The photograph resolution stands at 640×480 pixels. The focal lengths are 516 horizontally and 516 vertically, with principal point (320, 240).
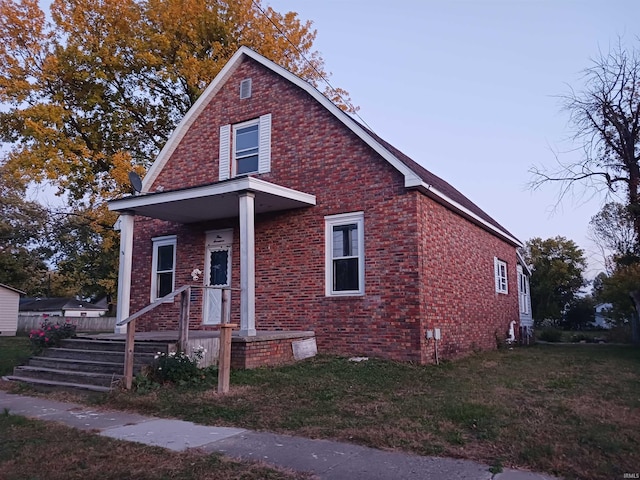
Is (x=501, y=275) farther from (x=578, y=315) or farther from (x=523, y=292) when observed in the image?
(x=578, y=315)

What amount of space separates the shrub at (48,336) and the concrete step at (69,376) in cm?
58

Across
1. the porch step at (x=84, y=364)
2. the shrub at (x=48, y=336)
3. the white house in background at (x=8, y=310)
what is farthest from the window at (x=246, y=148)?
the white house in background at (x=8, y=310)

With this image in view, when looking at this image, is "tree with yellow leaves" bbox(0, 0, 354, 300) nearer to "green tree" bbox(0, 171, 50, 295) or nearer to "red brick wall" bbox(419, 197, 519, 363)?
"red brick wall" bbox(419, 197, 519, 363)

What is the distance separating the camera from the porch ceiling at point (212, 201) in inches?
413

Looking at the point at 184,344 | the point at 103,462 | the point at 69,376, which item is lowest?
the point at 103,462

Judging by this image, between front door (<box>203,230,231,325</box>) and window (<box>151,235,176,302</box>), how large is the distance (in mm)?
1338

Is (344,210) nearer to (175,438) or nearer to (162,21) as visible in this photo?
(175,438)

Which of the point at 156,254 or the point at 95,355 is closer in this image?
the point at 95,355

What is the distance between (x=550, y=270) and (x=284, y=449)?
42.8 m

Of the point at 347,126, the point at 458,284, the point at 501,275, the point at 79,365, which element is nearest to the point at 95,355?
the point at 79,365

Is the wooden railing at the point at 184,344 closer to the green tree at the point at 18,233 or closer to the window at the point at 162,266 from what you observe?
the window at the point at 162,266

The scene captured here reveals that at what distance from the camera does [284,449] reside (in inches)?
203

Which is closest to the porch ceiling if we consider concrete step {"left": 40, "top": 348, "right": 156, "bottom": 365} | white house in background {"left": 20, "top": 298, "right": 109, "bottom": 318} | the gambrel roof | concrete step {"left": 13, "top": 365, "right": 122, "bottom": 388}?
the gambrel roof

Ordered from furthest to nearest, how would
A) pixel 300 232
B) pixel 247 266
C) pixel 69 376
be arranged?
pixel 300 232, pixel 247 266, pixel 69 376
